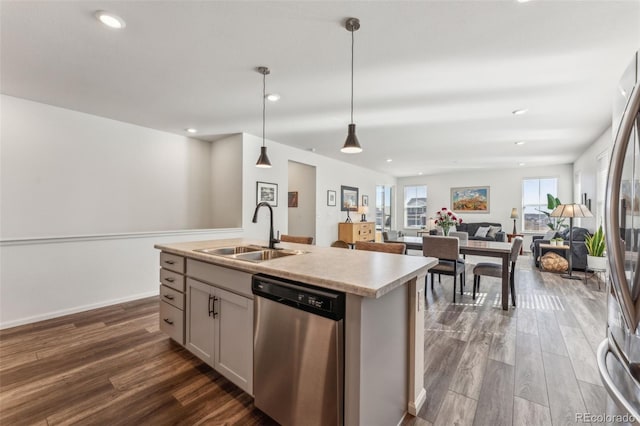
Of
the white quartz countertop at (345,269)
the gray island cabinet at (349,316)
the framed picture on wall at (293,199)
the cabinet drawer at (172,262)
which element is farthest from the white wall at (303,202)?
the white quartz countertop at (345,269)

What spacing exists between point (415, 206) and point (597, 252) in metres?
5.79

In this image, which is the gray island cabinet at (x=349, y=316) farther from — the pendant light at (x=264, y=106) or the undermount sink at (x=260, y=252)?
the pendant light at (x=264, y=106)

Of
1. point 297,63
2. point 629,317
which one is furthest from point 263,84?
point 629,317

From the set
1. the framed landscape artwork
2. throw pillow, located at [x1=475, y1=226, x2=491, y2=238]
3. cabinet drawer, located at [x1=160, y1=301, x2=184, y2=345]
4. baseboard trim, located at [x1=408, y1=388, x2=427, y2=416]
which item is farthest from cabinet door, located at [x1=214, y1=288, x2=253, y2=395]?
Answer: the framed landscape artwork

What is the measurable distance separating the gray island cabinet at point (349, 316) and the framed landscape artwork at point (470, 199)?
8.27m

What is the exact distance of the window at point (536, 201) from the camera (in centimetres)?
783

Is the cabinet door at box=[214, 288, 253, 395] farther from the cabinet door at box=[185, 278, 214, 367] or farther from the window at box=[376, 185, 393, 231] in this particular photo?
the window at box=[376, 185, 393, 231]

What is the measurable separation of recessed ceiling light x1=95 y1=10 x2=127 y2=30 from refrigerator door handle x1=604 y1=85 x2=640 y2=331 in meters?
2.60

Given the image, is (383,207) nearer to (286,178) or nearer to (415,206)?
(415,206)

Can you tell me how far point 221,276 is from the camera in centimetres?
186

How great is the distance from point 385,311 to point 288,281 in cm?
53

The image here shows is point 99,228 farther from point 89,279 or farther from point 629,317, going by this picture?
point 629,317

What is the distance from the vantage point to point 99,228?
12.4ft

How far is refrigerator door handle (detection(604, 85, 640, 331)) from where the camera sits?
73 centimetres
